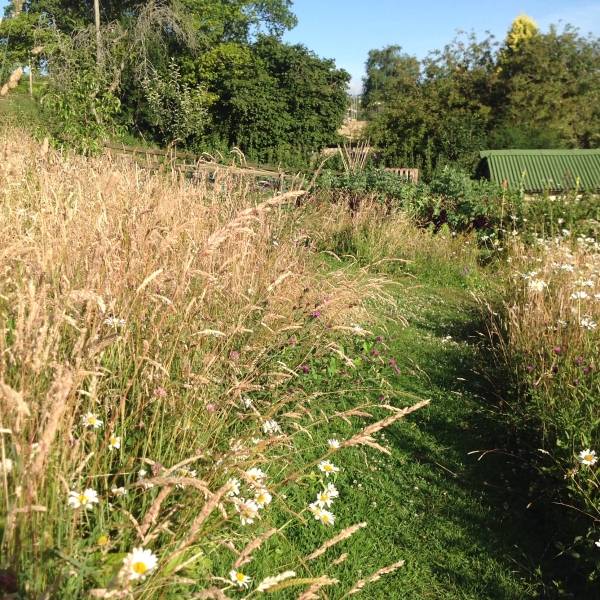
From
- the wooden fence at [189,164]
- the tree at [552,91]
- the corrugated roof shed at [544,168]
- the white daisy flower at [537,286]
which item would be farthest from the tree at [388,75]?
the white daisy flower at [537,286]

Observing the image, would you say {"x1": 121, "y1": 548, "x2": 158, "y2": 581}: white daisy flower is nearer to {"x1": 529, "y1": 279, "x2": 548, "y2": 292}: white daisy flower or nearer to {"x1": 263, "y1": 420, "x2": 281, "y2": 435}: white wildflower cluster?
{"x1": 263, "y1": 420, "x2": 281, "y2": 435}: white wildflower cluster

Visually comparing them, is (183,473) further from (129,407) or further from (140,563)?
(140,563)

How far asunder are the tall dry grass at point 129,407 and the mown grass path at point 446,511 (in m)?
0.33

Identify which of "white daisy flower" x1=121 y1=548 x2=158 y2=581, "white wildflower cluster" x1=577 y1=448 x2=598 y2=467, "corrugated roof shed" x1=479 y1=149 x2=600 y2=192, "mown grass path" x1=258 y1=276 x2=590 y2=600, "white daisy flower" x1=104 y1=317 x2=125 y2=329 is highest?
"corrugated roof shed" x1=479 y1=149 x2=600 y2=192

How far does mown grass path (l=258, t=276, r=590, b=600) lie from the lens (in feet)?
8.07

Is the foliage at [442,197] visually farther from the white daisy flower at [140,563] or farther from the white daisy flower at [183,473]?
the white daisy flower at [140,563]

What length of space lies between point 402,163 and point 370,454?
1986cm

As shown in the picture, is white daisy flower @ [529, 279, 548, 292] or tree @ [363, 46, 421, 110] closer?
white daisy flower @ [529, 279, 548, 292]

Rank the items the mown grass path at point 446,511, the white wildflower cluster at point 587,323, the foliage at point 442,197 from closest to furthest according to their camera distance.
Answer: the mown grass path at point 446,511 → the white wildflower cluster at point 587,323 → the foliage at point 442,197

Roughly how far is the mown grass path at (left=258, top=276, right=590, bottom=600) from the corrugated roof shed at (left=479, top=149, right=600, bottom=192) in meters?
8.36

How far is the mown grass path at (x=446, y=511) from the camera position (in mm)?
2461

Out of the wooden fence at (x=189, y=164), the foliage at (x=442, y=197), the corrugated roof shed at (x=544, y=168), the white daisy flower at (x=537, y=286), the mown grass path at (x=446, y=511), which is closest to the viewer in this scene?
the mown grass path at (x=446, y=511)

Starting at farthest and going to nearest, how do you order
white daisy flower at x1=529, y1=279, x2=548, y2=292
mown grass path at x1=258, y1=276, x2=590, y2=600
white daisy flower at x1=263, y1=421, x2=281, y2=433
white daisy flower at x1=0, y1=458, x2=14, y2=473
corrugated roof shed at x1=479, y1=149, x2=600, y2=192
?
corrugated roof shed at x1=479, y1=149, x2=600, y2=192, white daisy flower at x1=529, y1=279, x2=548, y2=292, mown grass path at x1=258, y1=276, x2=590, y2=600, white daisy flower at x1=263, y1=421, x2=281, y2=433, white daisy flower at x1=0, y1=458, x2=14, y2=473

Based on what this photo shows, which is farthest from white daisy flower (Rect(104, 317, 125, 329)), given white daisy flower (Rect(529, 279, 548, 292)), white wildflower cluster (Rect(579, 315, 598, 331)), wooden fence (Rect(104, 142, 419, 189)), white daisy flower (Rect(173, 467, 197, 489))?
white daisy flower (Rect(529, 279, 548, 292))
